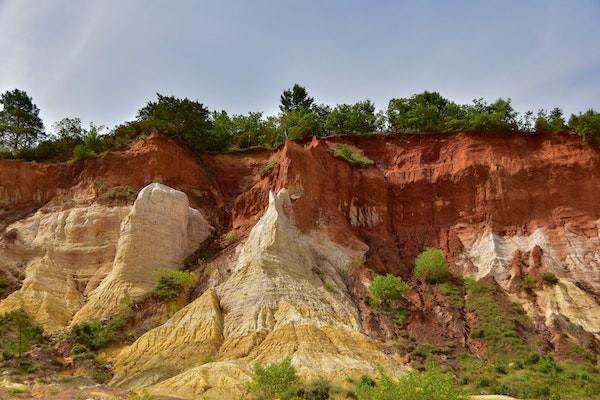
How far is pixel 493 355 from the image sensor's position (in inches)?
1357

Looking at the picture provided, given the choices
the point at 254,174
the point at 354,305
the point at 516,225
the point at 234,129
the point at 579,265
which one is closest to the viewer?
the point at 354,305

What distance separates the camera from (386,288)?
124ft

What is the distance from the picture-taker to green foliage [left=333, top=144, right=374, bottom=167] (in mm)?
48688

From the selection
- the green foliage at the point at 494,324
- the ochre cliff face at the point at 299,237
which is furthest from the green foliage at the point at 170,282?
the green foliage at the point at 494,324

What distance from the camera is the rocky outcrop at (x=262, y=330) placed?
2972cm

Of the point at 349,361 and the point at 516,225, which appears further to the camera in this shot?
the point at 516,225

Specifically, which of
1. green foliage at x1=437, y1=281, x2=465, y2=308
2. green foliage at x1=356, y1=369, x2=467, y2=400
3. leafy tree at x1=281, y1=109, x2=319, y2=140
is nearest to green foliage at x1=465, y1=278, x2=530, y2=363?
green foliage at x1=437, y1=281, x2=465, y2=308

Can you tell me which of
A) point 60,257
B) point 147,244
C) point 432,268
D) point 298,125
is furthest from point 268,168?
point 60,257

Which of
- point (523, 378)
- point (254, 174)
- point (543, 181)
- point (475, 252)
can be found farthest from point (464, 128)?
point (523, 378)

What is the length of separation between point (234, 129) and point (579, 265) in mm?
27650

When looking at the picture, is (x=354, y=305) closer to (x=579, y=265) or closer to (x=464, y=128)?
(x=579, y=265)

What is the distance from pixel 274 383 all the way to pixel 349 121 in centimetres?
3240

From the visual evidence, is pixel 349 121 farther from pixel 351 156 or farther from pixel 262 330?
pixel 262 330

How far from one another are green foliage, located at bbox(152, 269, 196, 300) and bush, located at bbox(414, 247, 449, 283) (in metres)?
13.3
